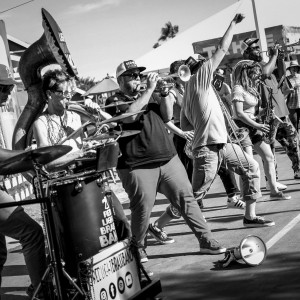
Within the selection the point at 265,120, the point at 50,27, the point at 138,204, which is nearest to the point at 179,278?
the point at 138,204

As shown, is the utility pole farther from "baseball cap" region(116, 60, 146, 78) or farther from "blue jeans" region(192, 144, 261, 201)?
"baseball cap" region(116, 60, 146, 78)

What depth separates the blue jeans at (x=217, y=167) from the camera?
7094 millimetres

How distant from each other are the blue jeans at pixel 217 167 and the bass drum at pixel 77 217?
2.65 metres

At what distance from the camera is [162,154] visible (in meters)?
6.43

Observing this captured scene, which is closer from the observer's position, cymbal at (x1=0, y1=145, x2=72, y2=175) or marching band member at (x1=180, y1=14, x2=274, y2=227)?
cymbal at (x1=0, y1=145, x2=72, y2=175)

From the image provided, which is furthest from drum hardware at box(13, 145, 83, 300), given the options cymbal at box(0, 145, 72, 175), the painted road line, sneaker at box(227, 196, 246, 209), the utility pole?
the utility pole

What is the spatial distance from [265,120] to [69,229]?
570 centimetres

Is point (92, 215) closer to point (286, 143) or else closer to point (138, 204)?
point (138, 204)

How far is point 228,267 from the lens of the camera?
6.08 meters

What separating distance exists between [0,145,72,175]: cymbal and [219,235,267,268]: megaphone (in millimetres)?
2480

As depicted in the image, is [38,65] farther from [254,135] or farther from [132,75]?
[254,135]

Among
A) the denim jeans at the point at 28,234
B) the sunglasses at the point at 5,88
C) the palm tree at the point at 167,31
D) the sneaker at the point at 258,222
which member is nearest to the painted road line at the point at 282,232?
the sneaker at the point at 258,222

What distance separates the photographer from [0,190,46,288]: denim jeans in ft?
16.9

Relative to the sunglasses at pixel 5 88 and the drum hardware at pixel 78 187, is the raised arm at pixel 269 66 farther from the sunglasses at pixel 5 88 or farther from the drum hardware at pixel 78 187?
the drum hardware at pixel 78 187
